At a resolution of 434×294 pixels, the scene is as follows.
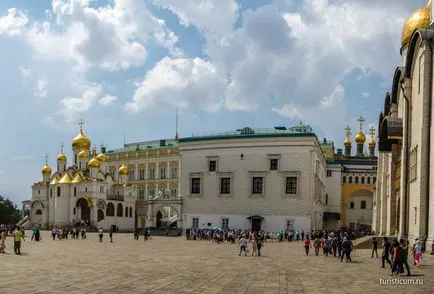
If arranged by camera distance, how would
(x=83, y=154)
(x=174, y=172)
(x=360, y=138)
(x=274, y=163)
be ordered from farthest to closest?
(x=360, y=138)
(x=174, y=172)
(x=83, y=154)
(x=274, y=163)

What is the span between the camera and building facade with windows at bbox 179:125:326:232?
5434 cm

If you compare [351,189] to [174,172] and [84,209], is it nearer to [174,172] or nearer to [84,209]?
[174,172]

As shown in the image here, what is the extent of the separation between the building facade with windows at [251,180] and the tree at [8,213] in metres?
38.6

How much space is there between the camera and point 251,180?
55.9 metres

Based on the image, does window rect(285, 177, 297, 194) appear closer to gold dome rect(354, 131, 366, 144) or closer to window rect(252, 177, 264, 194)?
window rect(252, 177, 264, 194)

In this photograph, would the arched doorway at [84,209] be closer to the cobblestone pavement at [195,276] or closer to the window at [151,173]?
the window at [151,173]

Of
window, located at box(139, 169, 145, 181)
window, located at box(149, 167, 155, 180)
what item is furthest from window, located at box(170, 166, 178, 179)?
window, located at box(139, 169, 145, 181)

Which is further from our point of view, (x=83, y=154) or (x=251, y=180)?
(x=83, y=154)

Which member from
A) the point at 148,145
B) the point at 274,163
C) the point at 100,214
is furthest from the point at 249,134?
the point at 148,145

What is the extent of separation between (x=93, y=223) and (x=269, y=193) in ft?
72.1

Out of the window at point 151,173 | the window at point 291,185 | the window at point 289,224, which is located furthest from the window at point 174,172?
the window at point 289,224

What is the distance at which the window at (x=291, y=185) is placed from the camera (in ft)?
178

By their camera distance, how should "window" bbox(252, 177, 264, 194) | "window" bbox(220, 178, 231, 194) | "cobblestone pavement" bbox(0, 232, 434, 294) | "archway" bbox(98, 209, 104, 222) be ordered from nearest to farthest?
"cobblestone pavement" bbox(0, 232, 434, 294) < "window" bbox(252, 177, 264, 194) < "window" bbox(220, 178, 231, 194) < "archway" bbox(98, 209, 104, 222)

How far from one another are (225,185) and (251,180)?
110 inches
